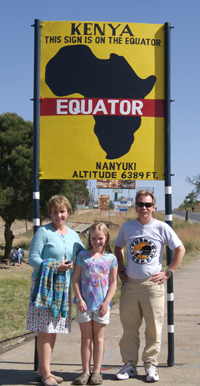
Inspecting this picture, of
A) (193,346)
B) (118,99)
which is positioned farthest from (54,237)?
(193,346)

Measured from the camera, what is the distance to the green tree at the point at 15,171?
2091 cm

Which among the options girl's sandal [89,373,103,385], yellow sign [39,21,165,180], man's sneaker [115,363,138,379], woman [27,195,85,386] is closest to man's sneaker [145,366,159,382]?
man's sneaker [115,363,138,379]

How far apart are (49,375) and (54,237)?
3.98ft

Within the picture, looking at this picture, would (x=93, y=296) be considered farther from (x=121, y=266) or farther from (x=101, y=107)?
(x=101, y=107)

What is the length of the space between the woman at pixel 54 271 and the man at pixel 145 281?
0.56m

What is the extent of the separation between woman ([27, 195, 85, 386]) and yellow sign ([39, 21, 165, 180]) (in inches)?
35.1

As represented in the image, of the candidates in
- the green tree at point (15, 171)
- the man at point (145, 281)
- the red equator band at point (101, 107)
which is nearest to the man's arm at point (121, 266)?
the man at point (145, 281)

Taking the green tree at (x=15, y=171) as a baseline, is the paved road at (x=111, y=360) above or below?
below

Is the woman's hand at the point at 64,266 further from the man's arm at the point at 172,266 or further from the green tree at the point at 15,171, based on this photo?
the green tree at the point at 15,171

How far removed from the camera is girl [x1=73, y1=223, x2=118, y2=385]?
3.69m

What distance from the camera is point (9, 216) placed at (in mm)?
21875

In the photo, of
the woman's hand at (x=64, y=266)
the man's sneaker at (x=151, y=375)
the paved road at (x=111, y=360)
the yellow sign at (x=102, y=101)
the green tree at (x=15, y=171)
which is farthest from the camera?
the green tree at (x=15, y=171)

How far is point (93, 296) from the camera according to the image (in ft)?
12.1

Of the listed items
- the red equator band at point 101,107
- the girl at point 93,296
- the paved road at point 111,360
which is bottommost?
the paved road at point 111,360
